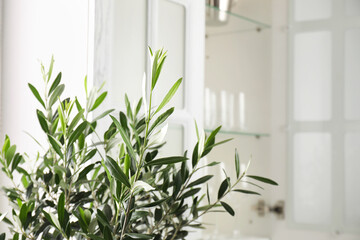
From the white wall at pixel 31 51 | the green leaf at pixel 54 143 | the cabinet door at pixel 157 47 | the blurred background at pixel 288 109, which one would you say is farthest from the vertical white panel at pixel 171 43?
the green leaf at pixel 54 143

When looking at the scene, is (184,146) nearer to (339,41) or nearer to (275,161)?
(275,161)

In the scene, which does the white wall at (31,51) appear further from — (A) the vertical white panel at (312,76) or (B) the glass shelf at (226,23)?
(A) the vertical white panel at (312,76)

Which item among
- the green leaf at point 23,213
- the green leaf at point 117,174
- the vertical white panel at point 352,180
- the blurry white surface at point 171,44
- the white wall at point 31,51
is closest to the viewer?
the green leaf at point 117,174

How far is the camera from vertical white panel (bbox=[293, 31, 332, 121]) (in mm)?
1960

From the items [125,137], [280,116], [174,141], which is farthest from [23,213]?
[280,116]

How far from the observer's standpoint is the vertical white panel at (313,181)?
6.39 ft

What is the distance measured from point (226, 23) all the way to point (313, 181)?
64 cm

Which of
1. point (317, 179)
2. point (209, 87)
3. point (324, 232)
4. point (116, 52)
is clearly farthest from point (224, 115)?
point (116, 52)

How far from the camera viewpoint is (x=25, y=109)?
48.0 inches

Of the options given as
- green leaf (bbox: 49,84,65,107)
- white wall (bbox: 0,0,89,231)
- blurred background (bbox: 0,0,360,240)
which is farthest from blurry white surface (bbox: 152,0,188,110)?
green leaf (bbox: 49,84,65,107)

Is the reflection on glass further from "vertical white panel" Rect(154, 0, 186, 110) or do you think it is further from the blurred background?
the blurred background

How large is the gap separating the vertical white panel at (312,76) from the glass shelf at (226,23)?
184 mm

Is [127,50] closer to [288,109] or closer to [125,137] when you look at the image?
[125,137]

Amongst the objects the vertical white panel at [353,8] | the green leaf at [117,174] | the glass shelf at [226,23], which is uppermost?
the vertical white panel at [353,8]
